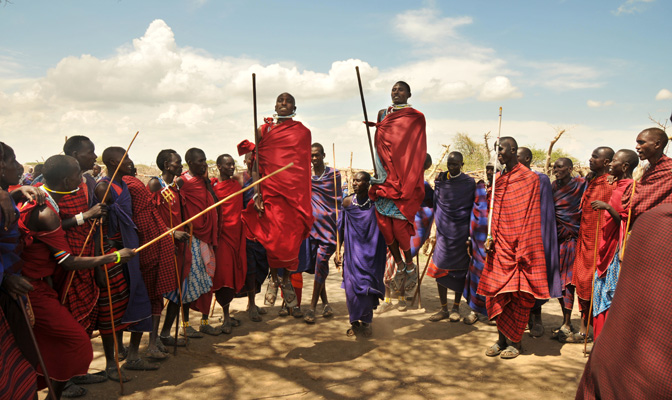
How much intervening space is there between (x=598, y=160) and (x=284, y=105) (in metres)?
3.94

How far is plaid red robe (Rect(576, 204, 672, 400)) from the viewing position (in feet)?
5.08

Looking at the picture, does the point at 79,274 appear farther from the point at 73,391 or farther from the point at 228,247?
the point at 228,247

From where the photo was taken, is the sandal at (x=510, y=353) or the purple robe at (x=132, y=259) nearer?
the purple robe at (x=132, y=259)

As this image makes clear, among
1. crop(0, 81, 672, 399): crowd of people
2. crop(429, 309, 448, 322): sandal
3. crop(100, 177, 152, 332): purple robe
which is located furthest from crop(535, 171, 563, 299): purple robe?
crop(100, 177, 152, 332): purple robe

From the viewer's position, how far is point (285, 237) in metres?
5.43

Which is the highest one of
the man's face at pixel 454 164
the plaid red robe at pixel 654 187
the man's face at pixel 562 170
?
the man's face at pixel 454 164

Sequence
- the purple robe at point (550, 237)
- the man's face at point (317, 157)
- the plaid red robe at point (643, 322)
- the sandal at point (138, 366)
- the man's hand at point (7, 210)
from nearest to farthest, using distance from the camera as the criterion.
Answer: the plaid red robe at point (643, 322) < the man's hand at point (7, 210) < the sandal at point (138, 366) < the purple robe at point (550, 237) < the man's face at point (317, 157)

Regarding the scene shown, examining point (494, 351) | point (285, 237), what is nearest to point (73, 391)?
point (285, 237)

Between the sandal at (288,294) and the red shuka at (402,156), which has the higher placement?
the red shuka at (402,156)

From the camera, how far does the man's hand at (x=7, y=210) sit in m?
2.89

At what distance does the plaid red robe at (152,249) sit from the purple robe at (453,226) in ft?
12.1

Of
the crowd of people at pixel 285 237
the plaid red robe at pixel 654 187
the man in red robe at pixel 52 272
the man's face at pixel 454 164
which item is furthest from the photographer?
the man's face at pixel 454 164

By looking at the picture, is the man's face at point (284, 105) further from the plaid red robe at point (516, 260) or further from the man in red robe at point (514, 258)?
the plaid red robe at point (516, 260)

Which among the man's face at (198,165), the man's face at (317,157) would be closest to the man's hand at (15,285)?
the man's face at (198,165)
